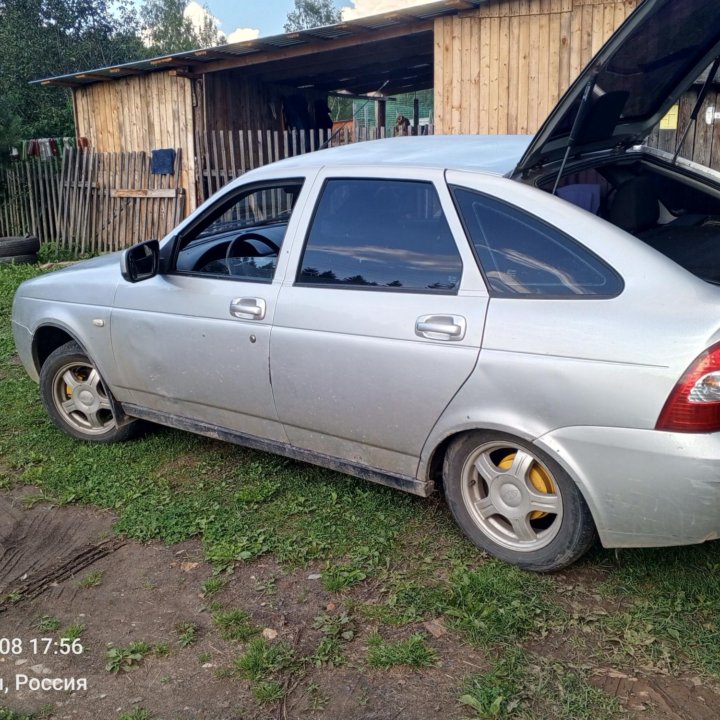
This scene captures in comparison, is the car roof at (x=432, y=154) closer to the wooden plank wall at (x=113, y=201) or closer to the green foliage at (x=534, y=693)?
the green foliage at (x=534, y=693)

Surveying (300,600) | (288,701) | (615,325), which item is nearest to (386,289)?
(615,325)

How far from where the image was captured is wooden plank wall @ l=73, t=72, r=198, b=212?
12633 mm

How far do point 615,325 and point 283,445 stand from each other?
73.6 inches

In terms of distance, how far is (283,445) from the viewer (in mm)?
4066

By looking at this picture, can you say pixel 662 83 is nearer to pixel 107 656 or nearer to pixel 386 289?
pixel 386 289

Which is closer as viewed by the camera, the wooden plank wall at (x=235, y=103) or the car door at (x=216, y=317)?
the car door at (x=216, y=317)

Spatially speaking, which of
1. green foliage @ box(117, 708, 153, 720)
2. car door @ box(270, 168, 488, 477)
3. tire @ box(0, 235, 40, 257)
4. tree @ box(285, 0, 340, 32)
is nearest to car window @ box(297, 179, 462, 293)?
car door @ box(270, 168, 488, 477)

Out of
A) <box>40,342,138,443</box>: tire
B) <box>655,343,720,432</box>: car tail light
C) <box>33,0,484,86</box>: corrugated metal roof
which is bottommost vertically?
<box>40,342,138,443</box>: tire

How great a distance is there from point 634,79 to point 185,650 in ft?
10.5

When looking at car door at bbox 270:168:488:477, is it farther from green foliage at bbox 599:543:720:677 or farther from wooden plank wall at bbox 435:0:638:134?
wooden plank wall at bbox 435:0:638:134

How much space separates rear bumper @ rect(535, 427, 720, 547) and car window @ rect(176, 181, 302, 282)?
1.81 meters

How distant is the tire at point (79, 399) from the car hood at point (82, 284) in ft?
1.13

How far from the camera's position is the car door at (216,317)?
12.9 ft

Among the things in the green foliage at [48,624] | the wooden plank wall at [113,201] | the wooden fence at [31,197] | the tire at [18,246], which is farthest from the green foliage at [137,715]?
the wooden fence at [31,197]
